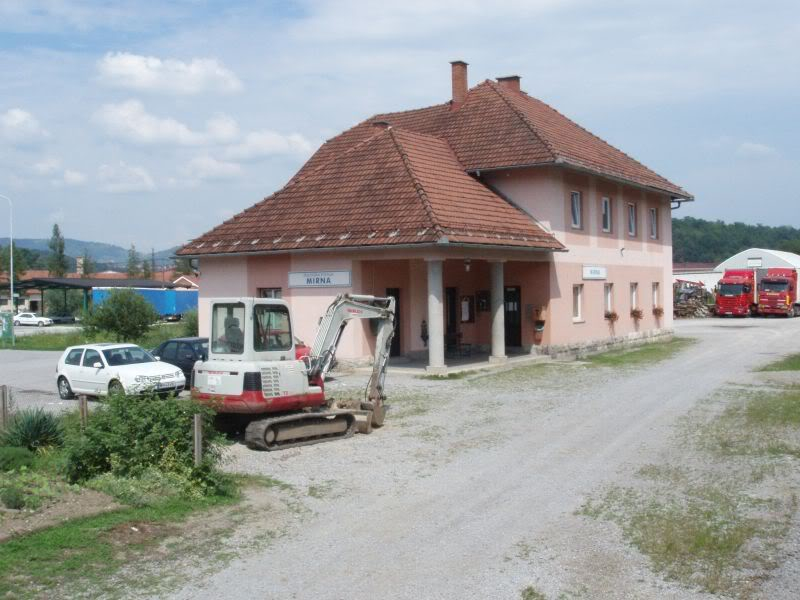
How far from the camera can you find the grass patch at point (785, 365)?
80.3ft

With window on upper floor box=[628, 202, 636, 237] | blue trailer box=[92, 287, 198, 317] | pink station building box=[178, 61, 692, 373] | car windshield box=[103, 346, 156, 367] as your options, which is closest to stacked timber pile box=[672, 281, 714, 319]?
pink station building box=[178, 61, 692, 373]

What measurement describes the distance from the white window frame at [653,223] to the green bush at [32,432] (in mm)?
28532

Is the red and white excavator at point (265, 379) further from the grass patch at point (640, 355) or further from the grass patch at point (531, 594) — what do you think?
the grass patch at point (640, 355)

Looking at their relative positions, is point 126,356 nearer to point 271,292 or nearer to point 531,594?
point 271,292

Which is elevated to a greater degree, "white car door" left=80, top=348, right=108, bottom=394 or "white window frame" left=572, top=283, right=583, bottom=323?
"white window frame" left=572, top=283, right=583, bottom=323

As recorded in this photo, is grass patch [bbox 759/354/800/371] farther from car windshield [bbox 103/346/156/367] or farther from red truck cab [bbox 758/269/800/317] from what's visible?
red truck cab [bbox 758/269/800/317]

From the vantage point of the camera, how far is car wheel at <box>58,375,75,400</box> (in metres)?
21.3

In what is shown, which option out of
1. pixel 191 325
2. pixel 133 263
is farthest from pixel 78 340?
pixel 133 263

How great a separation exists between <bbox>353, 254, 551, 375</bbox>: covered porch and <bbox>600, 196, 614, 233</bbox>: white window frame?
4.84m

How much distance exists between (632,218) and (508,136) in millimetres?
7976

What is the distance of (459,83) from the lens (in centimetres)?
3272

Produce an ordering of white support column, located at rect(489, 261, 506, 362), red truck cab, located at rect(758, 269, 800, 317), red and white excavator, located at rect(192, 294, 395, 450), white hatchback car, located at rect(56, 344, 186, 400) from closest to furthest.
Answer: red and white excavator, located at rect(192, 294, 395, 450)
white hatchback car, located at rect(56, 344, 186, 400)
white support column, located at rect(489, 261, 506, 362)
red truck cab, located at rect(758, 269, 800, 317)

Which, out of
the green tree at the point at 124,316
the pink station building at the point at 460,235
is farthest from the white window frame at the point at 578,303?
the green tree at the point at 124,316

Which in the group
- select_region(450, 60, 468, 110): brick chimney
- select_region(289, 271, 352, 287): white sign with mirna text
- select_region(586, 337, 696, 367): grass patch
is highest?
select_region(450, 60, 468, 110): brick chimney
